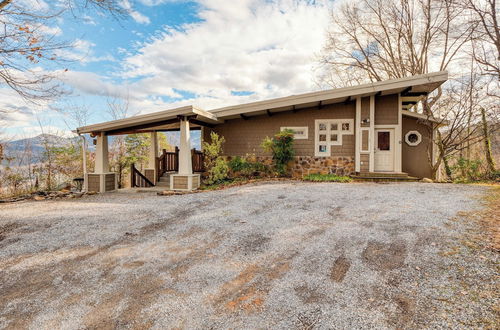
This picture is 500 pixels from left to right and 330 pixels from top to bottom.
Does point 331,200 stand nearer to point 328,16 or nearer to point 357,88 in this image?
point 357,88

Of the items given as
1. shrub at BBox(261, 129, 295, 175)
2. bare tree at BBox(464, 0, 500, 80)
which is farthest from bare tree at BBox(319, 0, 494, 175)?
shrub at BBox(261, 129, 295, 175)

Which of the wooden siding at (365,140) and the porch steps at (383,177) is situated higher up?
the wooden siding at (365,140)

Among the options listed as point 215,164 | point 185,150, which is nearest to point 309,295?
point 185,150

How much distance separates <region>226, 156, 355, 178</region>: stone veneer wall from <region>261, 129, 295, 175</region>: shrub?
1.58 ft

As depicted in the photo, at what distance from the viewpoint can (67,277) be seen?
248cm

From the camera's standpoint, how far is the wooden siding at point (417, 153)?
9.35 metres

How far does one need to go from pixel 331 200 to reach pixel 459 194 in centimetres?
295

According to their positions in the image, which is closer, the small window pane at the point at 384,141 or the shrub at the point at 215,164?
the shrub at the point at 215,164

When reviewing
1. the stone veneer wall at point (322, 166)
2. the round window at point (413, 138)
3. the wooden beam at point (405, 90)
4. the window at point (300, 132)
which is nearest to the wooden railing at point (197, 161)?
the window at point (300, 132)

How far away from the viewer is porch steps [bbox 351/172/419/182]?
804 centimetres

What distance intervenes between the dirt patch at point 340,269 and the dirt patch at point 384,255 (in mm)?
213

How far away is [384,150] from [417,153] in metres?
1.72

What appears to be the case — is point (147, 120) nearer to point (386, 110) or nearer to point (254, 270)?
point (254, 270)

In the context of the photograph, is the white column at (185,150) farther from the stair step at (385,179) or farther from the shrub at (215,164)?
the stair step at (385,179)
